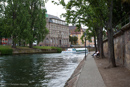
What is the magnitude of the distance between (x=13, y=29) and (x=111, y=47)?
3569 cm

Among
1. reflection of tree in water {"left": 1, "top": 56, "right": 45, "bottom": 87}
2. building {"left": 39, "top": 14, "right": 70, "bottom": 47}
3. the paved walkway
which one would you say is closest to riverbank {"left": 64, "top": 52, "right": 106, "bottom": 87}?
the paved walkway

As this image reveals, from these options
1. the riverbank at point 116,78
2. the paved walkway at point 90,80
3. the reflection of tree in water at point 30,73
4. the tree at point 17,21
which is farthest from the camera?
the tree at point 17,21

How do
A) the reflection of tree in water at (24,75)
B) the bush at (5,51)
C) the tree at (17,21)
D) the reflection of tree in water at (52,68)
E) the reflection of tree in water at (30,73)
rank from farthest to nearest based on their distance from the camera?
the tree at (17,21) → the bush at (5,51) → the reflection of tree in water at (52,68) → the reflection of tree in water at (30,73) → the reflection of tree in water at (24,75)

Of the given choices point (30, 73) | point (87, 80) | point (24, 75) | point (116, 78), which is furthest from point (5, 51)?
point (116, 78)

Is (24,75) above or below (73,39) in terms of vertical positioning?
below

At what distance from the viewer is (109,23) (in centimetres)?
1372

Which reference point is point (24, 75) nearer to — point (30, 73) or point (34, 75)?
point (34, 75)

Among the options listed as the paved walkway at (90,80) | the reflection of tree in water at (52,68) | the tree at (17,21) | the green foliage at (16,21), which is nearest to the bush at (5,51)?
the tree at (17,21)

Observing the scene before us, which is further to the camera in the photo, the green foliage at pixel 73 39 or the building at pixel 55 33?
the green foliage at pixel 73 39

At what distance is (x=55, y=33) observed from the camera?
10538 cm

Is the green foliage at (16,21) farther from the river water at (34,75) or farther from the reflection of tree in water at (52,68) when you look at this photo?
the river water at (34,75)

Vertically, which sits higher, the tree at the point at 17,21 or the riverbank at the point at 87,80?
the tree at the point at 17,21

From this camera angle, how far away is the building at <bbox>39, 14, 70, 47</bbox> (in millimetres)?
99075

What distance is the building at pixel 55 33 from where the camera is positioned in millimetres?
99075
